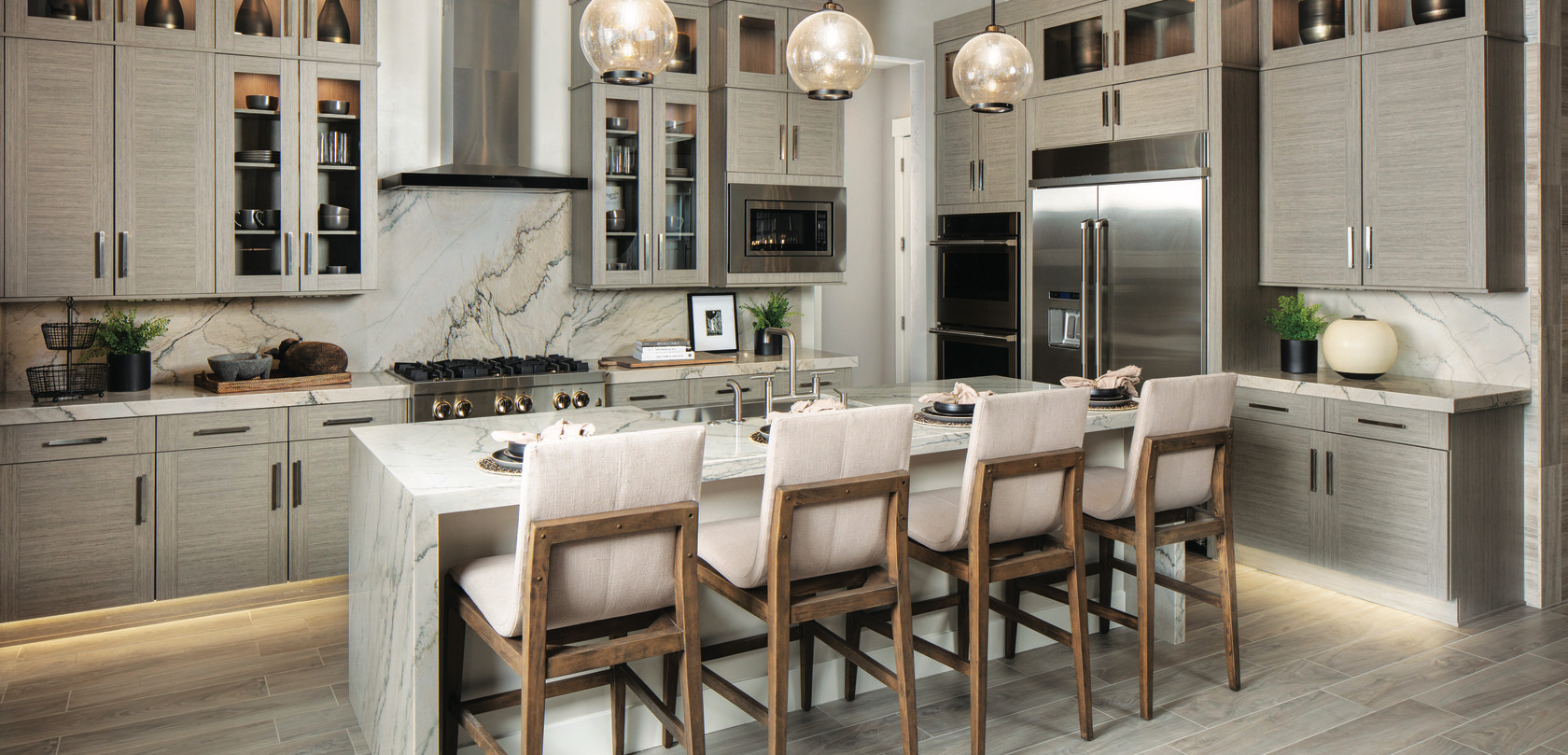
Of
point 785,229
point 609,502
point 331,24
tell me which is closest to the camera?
point 609,502

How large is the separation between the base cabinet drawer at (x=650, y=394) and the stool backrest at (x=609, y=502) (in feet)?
9.06

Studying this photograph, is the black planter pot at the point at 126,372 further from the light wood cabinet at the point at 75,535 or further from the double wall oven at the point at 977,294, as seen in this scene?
the double wall oven at the point at 977,294

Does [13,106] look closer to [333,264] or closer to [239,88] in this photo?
[239,88]

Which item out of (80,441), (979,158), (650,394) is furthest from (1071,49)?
(80,441)

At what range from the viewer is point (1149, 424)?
3.10 meters

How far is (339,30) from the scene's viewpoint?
14.8ft

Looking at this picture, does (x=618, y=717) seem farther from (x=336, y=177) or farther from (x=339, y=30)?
(x=339, y=30)

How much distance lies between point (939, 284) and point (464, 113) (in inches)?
110

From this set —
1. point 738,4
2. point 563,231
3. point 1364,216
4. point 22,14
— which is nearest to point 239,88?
point 22,14

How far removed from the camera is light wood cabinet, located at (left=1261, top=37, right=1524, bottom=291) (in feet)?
13.2

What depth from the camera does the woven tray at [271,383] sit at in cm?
420

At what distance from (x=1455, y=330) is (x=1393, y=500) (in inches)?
34.0

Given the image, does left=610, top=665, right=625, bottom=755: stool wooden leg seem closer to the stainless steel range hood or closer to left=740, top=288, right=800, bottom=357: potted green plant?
the stainless steel range hood

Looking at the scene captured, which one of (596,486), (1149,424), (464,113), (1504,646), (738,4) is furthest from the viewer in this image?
(738,4)
